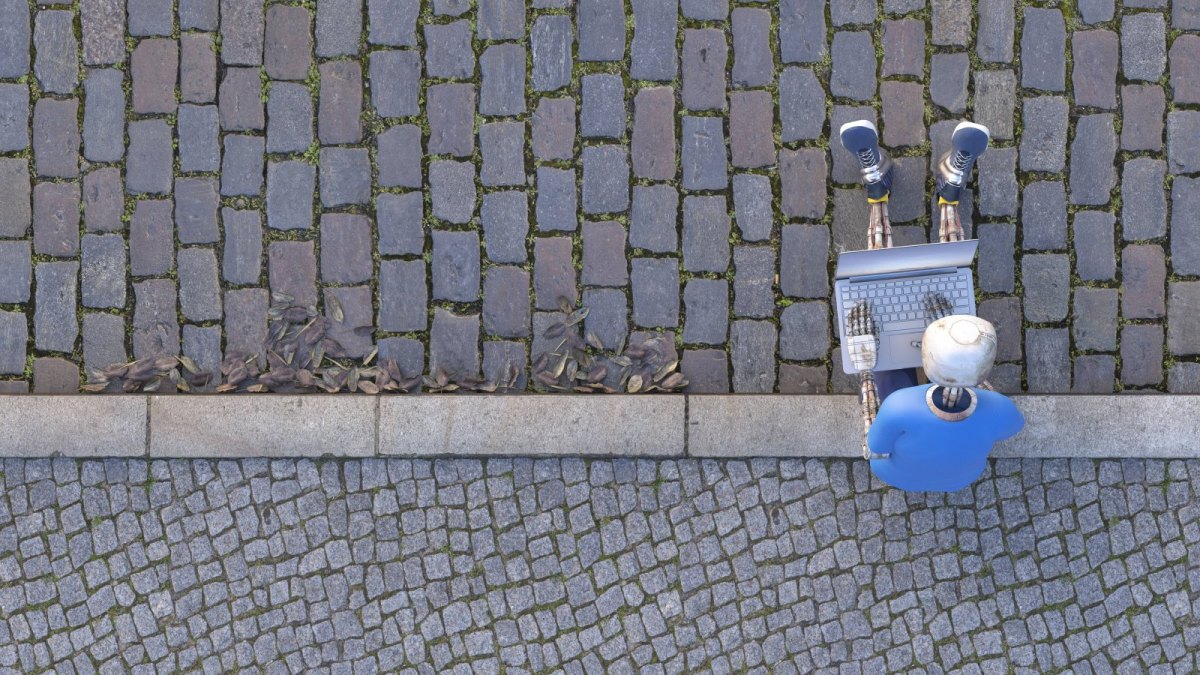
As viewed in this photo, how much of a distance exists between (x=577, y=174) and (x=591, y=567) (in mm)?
2015

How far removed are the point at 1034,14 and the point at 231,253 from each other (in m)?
4.29

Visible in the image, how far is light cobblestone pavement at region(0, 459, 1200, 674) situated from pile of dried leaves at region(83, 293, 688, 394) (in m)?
0.40

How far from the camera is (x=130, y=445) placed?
5.32 m

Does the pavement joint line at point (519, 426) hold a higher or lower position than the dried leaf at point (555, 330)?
lower

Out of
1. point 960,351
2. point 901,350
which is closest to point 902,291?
point 901,350

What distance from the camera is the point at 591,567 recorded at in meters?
5.30

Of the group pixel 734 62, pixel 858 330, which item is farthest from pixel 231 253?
pixel 858 330

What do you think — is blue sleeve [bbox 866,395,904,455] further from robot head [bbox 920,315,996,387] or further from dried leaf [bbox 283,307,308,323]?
dried leaf [bbox 283,307,308,323]

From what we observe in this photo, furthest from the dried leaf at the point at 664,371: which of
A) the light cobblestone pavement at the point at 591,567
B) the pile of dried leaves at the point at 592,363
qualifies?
the light cobblestone pavement at the point at 591,567

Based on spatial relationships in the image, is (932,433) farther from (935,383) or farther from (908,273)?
(908,273)

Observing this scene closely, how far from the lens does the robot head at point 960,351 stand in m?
3.80

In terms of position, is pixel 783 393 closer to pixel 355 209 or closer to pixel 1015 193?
pixel 1015 193

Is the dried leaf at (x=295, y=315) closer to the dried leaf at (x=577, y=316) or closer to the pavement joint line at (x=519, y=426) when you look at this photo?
the pavement joint line at (x=519, y=426)

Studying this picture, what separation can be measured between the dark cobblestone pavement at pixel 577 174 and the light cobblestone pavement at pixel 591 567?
0.58 meters
